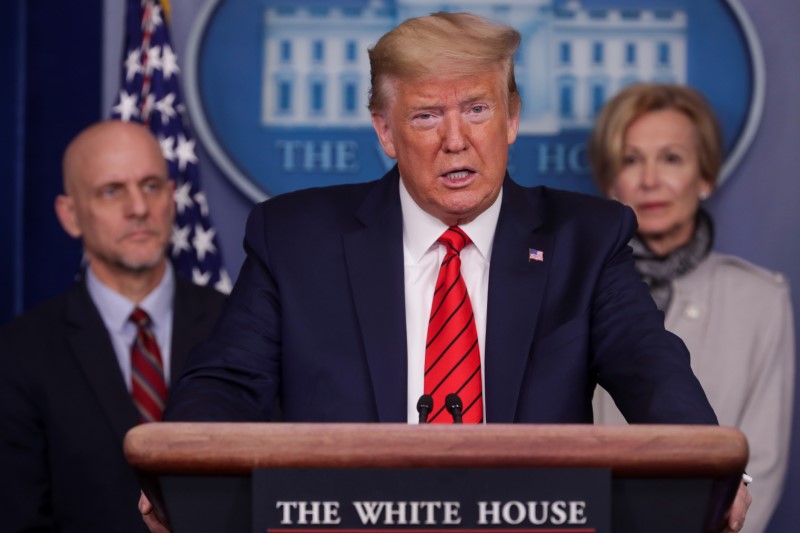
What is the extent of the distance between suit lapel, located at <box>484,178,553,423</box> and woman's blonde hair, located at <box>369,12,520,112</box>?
0.88 ft

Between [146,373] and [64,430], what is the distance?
0.28m

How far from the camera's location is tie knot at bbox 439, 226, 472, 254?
85.9 inches

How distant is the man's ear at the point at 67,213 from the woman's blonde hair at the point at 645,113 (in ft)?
5.24

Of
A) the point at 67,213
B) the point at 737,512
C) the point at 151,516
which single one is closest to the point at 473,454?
the point at 737,512

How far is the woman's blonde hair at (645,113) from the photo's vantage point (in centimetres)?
374

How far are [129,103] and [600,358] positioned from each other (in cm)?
239

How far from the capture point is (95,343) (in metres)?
3.47

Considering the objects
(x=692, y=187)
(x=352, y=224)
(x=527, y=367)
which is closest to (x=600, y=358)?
(x=527, y=367)

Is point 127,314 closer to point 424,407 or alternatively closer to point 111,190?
point 111,190

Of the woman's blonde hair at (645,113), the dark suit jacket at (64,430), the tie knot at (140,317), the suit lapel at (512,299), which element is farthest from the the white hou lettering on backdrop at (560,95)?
the suit lapel at (512,299)

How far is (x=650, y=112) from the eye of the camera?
3.76 m

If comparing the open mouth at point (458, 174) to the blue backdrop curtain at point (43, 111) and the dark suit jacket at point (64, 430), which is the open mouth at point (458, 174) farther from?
the blue backdrop curtain at point (43, 111)

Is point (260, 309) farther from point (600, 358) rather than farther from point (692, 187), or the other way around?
point (692, 187)

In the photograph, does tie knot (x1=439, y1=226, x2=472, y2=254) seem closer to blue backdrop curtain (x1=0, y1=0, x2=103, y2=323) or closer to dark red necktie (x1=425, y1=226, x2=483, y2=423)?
dark red necktie (x1=425, y1=226, x2=483, y2=423)
